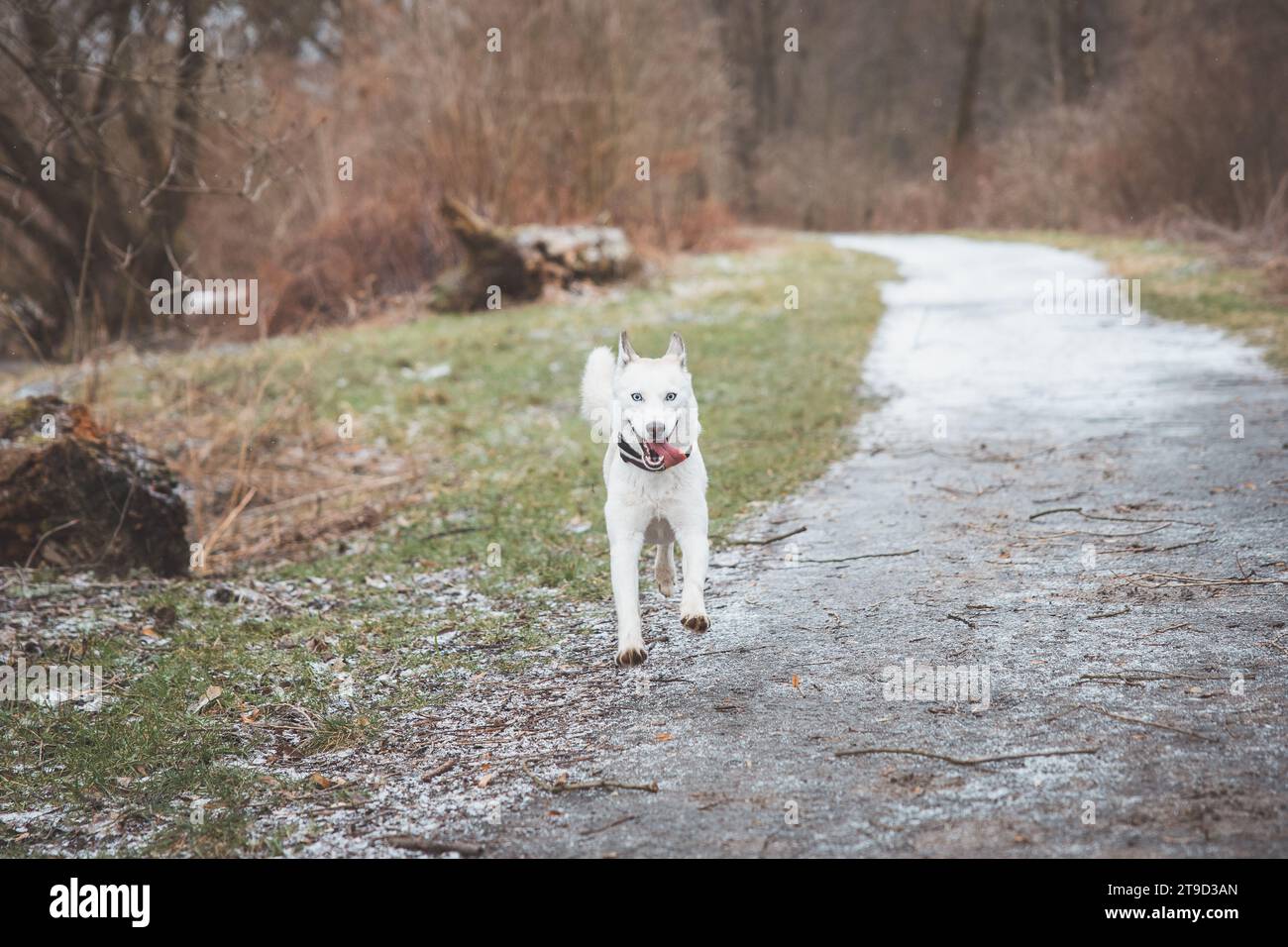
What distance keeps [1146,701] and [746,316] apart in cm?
1174

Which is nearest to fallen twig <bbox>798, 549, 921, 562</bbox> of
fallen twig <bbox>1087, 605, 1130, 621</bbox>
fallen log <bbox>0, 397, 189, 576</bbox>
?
fallen twig <bbox>1087, 605, 1130, 621</bbox>

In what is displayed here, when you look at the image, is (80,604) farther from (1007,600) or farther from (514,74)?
(514,74)

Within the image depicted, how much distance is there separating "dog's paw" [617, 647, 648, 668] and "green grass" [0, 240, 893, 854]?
774 millimetres

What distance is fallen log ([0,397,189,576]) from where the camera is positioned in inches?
264

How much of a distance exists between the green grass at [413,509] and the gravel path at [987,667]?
906 mm

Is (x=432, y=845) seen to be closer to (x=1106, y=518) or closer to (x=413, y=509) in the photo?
(x=1106, y=518)

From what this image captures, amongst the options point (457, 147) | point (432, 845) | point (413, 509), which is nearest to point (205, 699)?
point (432, 845)

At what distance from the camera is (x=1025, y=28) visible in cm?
4494

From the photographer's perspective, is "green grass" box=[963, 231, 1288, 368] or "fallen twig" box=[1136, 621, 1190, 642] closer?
"fallen twig" box=[1136, 621, 1190, 642]

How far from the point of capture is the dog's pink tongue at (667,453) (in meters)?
4.50

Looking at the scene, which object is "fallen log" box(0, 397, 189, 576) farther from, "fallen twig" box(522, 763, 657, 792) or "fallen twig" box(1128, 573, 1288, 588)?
"fallen twig" box(1128, 573, 1288, 588)

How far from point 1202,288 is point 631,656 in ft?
42.0

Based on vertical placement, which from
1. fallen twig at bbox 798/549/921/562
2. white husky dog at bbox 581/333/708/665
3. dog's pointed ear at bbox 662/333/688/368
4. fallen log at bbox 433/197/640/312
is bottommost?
fallen twig at bbox 798/549/921/562

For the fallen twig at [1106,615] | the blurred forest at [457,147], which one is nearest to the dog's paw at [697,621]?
the fallen twig at [1106,615]
